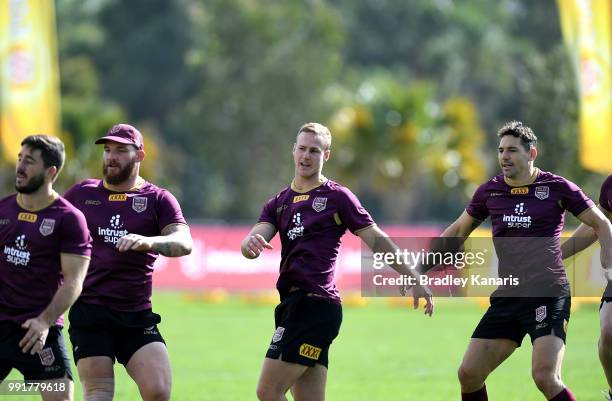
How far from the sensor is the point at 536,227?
1034 centimetres

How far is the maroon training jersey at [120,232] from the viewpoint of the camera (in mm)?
9633

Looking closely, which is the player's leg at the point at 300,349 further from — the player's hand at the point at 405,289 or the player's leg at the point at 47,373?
the player's leg at the point at 47,373

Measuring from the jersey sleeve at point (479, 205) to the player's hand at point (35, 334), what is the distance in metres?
4.03

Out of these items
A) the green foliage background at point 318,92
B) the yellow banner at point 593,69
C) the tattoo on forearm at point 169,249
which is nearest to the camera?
the tattoo on forearm at point 169,249

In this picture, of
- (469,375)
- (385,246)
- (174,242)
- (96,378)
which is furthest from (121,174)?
(469,375)

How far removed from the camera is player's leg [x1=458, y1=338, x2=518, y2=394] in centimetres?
1023

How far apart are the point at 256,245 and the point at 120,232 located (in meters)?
1.10

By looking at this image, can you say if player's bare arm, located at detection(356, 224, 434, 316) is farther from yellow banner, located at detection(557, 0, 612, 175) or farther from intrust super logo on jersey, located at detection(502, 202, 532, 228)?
yellow banner, located at detection(557, 0, 612, 175)

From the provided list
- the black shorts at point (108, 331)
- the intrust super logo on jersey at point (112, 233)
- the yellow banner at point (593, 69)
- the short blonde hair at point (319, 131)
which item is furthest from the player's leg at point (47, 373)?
the yellow banner at point (593, 69)

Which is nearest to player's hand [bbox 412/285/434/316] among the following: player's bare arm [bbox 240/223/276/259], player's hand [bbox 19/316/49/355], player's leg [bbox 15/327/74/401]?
player's bare arm [bbox 240/223/276/259]

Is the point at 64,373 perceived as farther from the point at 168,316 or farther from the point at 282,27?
the point at 282,27

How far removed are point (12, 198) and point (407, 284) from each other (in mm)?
3409

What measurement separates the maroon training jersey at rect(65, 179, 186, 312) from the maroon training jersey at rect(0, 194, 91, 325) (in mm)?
829

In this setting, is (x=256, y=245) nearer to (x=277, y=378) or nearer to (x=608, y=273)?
(x=277, y=378)
